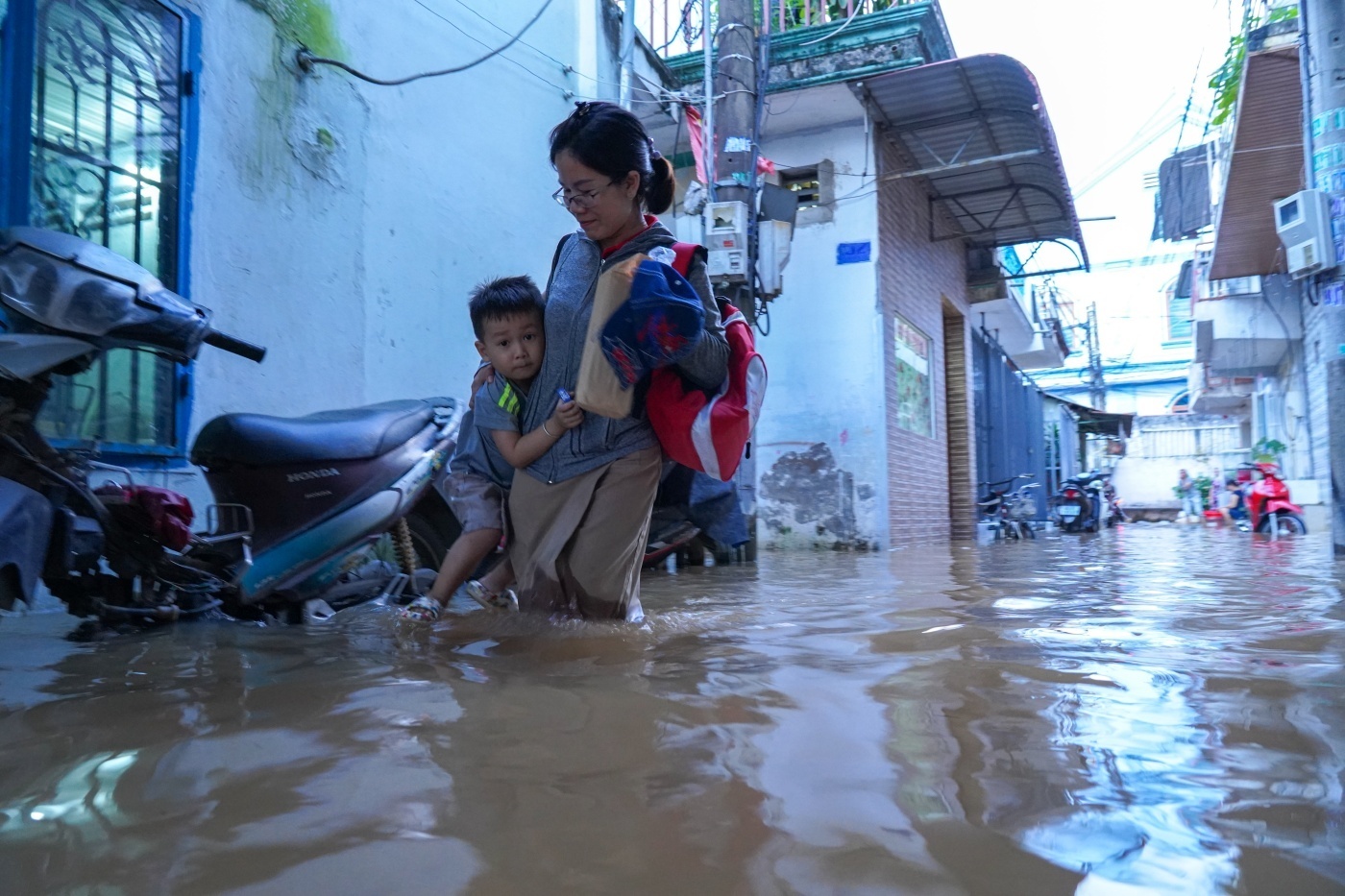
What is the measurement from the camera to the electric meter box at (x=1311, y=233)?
720 cm

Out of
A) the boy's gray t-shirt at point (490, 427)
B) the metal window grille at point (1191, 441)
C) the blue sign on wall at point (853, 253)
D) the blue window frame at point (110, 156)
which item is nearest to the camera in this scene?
the boy's gray t-shirt at point (490, 427)

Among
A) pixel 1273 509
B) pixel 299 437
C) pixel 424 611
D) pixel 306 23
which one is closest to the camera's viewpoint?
pixel 424 611

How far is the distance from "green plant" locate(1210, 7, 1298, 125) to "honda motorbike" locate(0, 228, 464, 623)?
35.1ft

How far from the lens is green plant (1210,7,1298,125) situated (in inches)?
401

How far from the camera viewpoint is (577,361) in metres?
2.46

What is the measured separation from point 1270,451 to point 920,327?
1203 cm

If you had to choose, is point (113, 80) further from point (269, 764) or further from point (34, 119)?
point (269, 764)

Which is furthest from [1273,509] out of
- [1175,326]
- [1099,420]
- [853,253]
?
[1175,326]

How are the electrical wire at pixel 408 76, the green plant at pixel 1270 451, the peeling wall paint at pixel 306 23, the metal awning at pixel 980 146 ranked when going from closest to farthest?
the peeling wall paint at pixel 306 23 → the electrical wire at pixel 408 76 → the metal awning at pixel 980 146 → the green plant at pixel 1270 451

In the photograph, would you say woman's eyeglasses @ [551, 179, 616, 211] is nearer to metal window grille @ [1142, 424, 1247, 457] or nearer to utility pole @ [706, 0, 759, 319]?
utility pole @ [706, 0, 759, 319]

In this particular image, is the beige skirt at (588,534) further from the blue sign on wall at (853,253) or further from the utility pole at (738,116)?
the blue sign on wall at (853,253)

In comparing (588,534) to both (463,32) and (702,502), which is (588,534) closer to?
(702,502)

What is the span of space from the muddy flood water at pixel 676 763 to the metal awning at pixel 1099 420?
857 inches

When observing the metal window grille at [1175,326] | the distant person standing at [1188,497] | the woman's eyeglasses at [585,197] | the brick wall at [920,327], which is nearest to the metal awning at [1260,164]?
the brick wall at [920,327]
